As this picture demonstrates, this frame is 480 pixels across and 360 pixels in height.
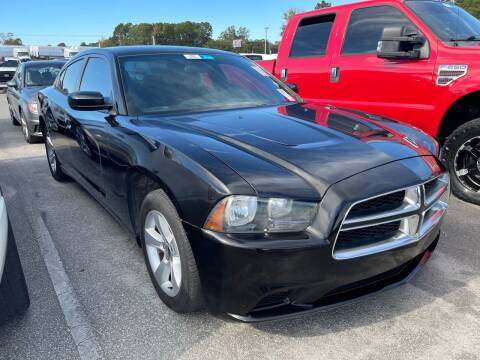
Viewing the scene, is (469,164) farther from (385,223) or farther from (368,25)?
(385,223)

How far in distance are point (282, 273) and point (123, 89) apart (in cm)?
196

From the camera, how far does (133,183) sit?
283 centimetres

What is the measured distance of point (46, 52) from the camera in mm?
47500

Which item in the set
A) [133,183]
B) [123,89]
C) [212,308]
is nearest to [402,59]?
[123,89]

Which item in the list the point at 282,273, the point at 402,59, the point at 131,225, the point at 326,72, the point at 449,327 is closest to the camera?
the point at 282,273

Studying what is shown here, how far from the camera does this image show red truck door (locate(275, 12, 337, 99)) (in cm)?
524

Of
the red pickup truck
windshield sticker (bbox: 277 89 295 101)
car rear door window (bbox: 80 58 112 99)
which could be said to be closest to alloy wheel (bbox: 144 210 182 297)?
car rear door window (bbox: 80 58 112 99)

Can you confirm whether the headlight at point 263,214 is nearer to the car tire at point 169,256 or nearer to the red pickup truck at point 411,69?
the car tire at point 169,256

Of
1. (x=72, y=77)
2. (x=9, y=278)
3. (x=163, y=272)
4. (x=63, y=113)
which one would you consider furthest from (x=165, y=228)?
(x=72, y=77)

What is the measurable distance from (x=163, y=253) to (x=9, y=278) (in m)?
0.82

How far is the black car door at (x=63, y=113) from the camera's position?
4.38 meters

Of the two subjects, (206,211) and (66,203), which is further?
(66,203)

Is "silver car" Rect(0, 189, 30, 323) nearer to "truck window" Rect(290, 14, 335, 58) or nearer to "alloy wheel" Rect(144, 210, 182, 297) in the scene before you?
"alloy wheel" Rect(144, 210, 182, 297)

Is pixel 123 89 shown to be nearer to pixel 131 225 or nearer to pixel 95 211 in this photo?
pixel 131 225
